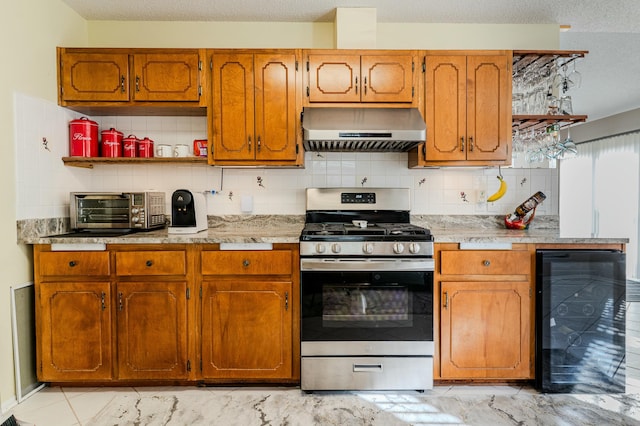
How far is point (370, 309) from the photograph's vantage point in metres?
2.19

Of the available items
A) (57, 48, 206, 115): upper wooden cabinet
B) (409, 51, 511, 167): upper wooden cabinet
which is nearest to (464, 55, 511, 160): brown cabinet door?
(409, 51, 511, 167): upper wooden cabinet

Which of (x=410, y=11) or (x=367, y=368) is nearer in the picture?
(x=367, y=368)

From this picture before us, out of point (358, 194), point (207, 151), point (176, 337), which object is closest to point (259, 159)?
point (207, 151)

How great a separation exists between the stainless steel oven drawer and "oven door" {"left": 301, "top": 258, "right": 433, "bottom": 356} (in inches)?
2.0

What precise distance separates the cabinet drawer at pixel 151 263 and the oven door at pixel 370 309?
A: 74 cm

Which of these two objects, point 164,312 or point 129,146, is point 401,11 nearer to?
point 129,146

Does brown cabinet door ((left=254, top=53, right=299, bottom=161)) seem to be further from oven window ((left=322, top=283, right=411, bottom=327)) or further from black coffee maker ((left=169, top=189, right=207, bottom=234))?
oven window ((left=322, top=283, right=411, bottom=327))

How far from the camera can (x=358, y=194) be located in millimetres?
2816

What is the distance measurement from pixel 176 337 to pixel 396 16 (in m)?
2.69

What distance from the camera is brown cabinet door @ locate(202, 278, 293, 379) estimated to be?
2.20 meters

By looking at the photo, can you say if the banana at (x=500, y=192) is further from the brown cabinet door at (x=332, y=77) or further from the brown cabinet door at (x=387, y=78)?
the brown cabinet door at (x=332, y=77)

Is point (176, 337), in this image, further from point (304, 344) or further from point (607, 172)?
point (607, 172)

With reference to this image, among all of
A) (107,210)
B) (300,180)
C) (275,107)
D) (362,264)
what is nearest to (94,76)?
(107,210)

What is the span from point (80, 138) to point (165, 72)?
2.53 ft
